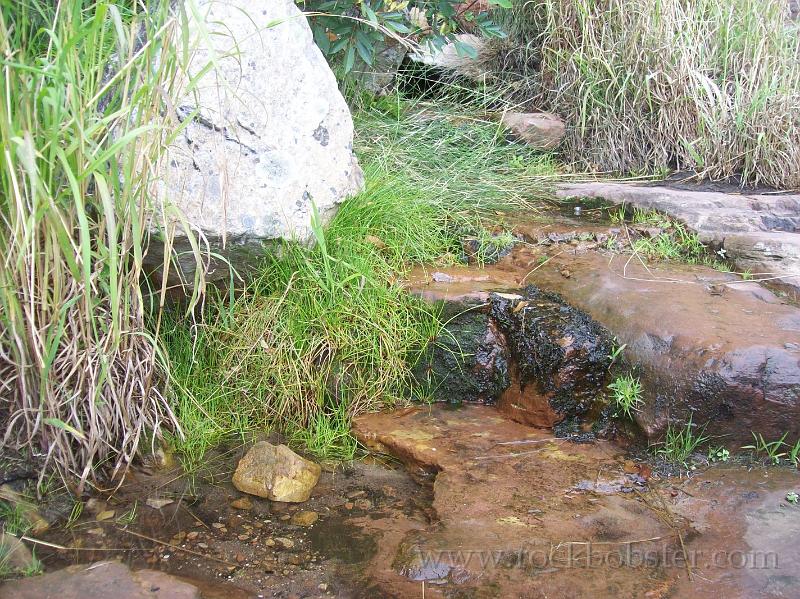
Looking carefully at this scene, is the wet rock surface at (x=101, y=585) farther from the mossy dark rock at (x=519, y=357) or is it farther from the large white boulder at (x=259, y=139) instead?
the mossy dark rock at (x=519, y=357)

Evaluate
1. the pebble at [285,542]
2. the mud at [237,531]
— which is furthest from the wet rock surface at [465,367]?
the pebble at [285,542]

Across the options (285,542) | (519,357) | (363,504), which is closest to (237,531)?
(285,542)

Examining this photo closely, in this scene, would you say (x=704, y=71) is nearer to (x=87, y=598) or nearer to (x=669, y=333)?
(x=669, y=333)

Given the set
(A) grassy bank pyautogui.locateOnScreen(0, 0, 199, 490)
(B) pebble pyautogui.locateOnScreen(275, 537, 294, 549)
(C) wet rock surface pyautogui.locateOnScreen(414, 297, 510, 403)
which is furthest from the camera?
(C) wet rock surface pyautogui.locateOnScreen(414, 297, 510, 403)

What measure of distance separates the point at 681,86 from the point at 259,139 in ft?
10.6

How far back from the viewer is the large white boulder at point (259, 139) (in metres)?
2.80

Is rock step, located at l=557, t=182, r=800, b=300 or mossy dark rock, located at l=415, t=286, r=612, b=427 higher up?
rock step, located at l=557, t=182, r=800, b=300

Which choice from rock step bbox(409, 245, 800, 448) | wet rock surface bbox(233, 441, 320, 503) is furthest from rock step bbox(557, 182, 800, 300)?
wet rock surface bbox(233, 441, 320, 503)

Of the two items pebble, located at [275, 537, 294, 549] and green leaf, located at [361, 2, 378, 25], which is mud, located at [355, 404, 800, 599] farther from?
green leaf, located at [361, 2, 378, 25]

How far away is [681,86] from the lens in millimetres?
5055

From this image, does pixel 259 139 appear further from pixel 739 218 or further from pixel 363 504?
pixel 739 218

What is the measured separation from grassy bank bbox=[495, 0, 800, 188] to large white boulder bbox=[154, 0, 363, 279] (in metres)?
2.59

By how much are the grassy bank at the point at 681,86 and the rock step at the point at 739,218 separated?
1.40ft

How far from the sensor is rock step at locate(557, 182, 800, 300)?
3.67m
